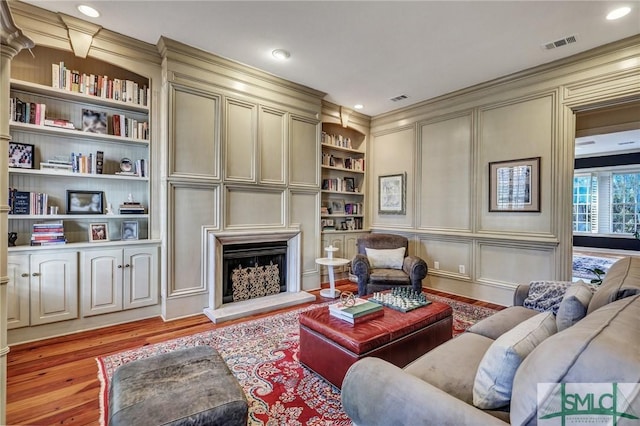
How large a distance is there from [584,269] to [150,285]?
8.20m

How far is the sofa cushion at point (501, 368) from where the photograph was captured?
1.08 meters

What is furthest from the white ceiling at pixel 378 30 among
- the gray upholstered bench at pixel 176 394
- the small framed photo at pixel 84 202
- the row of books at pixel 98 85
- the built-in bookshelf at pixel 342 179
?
the gray upholstered bench at pixel 176 394

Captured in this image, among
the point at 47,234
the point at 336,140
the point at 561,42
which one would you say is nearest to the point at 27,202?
the point at 47,234

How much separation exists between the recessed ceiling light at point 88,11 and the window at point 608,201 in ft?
34.2

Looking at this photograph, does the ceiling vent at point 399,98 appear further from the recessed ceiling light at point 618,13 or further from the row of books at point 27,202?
the row of books at point 27,202

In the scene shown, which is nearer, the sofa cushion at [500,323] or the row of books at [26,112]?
the sofa cushion at [500,323]

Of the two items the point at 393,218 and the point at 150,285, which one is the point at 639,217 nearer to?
the point at 393,218

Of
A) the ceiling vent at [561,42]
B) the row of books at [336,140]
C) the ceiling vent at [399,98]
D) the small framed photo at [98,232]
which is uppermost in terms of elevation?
the ceiling vent at [399,98]

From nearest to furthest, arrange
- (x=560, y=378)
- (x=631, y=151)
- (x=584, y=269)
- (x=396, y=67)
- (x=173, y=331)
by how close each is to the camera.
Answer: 1. (x=560, y=378)
2. (x=173, y=331)
3. (x=396, y=67)
4. (x=584, y=269)
5. (x=631, y=151)

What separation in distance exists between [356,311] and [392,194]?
3.44 metres

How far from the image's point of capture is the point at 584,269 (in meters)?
6.34

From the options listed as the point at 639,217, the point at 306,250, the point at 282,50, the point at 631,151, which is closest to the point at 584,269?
the point at 639,217

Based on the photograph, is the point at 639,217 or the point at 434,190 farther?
the point at 639,217

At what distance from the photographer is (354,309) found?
88.3 inches
